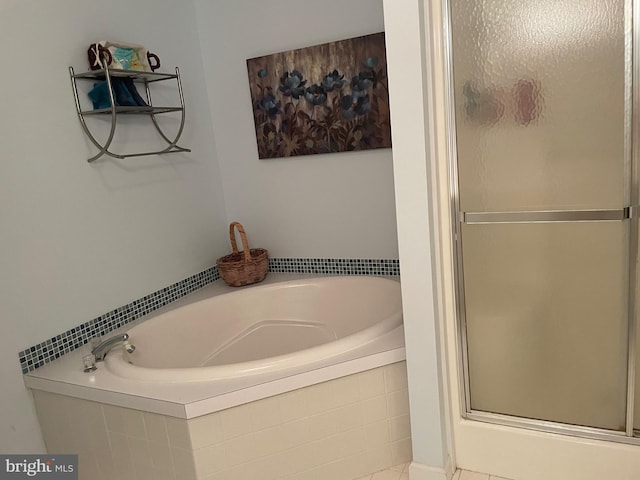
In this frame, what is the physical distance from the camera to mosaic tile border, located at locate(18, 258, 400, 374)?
203 centimetres

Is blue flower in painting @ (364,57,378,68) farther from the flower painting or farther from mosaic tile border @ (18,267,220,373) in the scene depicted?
mosaic tile border @ (18,267,220,373)

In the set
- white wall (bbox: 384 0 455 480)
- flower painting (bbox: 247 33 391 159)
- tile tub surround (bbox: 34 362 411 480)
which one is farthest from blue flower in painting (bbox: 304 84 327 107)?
tile tub surround (bbox: 34 362 411 480)

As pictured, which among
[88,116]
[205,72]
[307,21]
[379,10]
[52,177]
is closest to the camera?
[52,177]

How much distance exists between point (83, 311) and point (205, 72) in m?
1.60

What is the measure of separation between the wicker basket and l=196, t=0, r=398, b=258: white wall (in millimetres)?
188

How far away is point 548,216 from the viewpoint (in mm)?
1622

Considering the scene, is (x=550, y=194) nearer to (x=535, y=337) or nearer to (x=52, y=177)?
(x=535, y=337)

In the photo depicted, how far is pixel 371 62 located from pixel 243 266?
131 centimetres

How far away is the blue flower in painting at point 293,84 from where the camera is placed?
2742 millimetres

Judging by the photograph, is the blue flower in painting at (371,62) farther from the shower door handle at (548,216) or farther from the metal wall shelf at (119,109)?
the shower door handle at (548,216)

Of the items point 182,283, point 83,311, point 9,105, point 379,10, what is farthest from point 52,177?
point 379,10

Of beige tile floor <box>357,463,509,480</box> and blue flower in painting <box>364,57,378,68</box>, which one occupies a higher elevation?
blue flower in painting <box>364,57,378,68</box>

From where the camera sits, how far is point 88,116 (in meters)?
2.23

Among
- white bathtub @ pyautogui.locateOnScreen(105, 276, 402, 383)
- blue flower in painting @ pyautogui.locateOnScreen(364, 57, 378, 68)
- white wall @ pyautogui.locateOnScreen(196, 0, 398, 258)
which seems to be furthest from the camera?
white wall @ pyautogui.locateOnScreen(196, 0, 398, 258)
